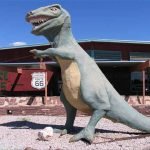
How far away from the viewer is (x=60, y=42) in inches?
324

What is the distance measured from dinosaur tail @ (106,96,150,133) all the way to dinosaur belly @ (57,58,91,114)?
0.51 metres

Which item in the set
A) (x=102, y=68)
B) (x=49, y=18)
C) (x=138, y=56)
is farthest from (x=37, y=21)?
(x=138, y=56)

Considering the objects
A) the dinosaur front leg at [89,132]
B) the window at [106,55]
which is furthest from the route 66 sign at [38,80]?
the dinosaur front leg at [89,132]

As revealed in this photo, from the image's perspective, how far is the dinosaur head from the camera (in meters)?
8.12

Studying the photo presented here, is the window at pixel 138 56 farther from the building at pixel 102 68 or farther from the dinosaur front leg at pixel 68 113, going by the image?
the dinosaur front leg at pixel 68 113

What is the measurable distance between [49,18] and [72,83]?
1423 millimetres

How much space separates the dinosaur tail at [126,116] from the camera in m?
8.02

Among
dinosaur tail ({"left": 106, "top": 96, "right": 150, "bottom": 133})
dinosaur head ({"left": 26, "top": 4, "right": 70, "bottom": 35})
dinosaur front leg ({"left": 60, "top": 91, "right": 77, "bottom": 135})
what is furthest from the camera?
dinosaur front leg ({"left": 60, "top": 91, "right": 77, "bottom": 135})

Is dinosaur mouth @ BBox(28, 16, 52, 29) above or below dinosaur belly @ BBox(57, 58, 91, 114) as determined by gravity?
above

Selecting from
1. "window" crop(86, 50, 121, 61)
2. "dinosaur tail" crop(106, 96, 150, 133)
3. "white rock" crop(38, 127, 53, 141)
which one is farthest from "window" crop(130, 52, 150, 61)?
"white rock" crop(38, 127, 53, 141)

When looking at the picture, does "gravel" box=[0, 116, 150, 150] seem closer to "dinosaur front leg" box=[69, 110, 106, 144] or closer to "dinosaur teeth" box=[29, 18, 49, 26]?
"dinosaur front leg" box=[69, 110, 106, 144]

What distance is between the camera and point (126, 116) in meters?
8.10

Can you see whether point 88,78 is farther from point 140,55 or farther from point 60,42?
point 140,55

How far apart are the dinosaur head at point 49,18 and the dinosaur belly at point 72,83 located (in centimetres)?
71
